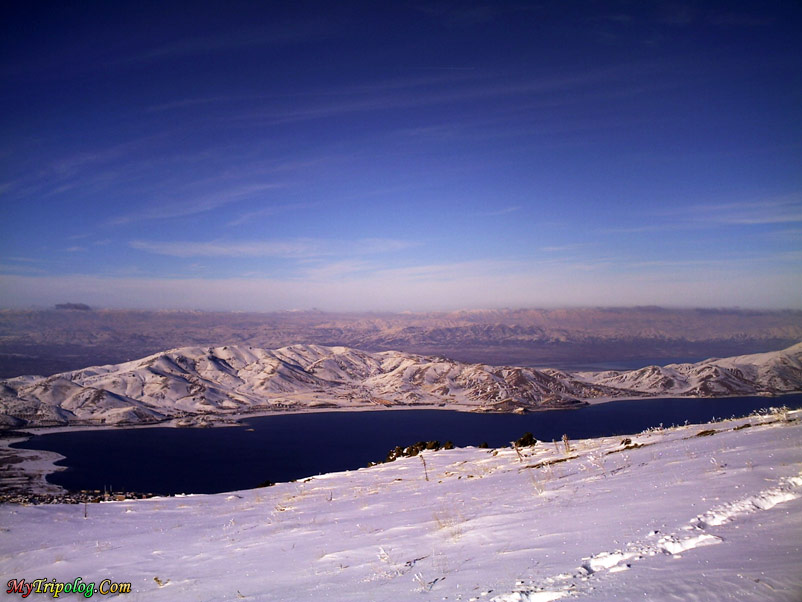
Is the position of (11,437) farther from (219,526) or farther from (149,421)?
(219,526)

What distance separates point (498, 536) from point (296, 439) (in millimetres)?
140974

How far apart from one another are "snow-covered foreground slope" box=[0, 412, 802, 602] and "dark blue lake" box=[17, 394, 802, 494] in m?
83.6

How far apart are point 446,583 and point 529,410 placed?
7113 inches

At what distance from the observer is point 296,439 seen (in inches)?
5472

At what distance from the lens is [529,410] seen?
17550 centimetres

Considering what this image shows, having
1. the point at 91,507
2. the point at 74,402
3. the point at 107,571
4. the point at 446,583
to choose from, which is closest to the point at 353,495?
the point at 107,571

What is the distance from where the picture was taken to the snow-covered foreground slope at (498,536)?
4812 millimetres

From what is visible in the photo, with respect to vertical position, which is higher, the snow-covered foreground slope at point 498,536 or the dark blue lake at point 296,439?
the snow-covered foreground slope at point 498,536

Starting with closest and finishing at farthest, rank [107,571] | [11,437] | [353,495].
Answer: [107,571] < [353,495] < [11,437]

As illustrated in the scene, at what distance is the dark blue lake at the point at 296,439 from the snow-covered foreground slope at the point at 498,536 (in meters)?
83.6

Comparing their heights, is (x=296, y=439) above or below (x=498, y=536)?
below

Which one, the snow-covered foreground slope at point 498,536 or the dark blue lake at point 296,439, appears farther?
the dark blue lake at point 296,439

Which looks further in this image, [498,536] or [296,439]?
[296,439]

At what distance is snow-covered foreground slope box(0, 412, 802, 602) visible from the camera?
4.81 m
